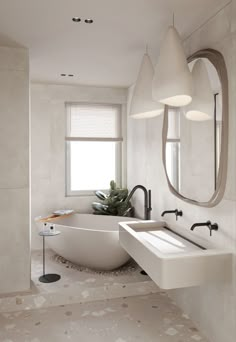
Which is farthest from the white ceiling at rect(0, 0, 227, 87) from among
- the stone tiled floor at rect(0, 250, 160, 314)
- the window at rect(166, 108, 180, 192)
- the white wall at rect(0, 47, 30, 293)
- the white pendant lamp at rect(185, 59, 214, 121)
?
the stone tiled floor at rect(0, 250, 160, 314)

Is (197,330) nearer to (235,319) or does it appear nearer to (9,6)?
(235,319)

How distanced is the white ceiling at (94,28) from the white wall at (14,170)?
0.83 ft

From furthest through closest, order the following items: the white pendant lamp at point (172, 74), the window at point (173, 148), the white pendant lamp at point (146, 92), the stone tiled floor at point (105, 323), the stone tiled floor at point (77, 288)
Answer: the stone tiled floor at point (77, 288) → the window at point (173, 148) → the white pendant lamp at point (146, 92) → the stone tiled floor at point (105, 323) → the white pendant lamp at point (172, 74)

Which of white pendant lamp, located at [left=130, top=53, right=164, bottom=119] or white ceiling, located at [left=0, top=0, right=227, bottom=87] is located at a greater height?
white ceiling, located at [left=0, top=0, right=227, bottom=87]

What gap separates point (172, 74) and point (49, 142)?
2.53 m

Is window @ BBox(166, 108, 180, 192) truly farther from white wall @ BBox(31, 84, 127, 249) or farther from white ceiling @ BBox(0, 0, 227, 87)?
white wall @ BBox(31, 84, 127, 249)

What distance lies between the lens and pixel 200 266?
2.00 m

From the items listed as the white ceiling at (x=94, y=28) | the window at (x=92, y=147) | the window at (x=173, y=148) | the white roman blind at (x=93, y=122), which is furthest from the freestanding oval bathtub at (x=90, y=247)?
the white ceiling at (x=94, y=28)

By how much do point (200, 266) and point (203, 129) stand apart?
100 cm

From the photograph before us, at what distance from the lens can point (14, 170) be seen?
9.57ft

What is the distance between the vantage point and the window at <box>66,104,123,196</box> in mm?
4332

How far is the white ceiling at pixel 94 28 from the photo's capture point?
2.09 metres

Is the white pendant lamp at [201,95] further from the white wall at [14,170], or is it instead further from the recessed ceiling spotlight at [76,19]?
the white wall at [14,170]

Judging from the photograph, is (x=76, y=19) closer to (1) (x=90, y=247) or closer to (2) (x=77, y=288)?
(1) (x=90, y=247)
